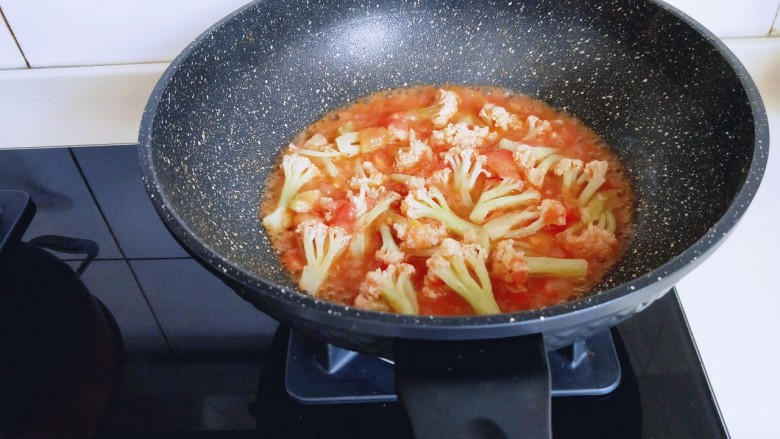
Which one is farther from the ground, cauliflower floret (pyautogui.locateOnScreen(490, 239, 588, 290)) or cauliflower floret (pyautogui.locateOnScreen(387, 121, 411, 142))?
cauliflower floret (pyautogui.locateOnScreen(387, 121, 411, 142))

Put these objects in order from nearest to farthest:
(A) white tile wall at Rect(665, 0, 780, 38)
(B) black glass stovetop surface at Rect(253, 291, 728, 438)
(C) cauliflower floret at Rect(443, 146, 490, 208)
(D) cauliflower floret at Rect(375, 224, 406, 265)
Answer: (B) black glass stovetop surface at Rect(253, 291, 728, 438) < (D) cauliflower floret at Rect(375, 224, 406, 265) < (C) cauliflower floret at Rect(443, 146, 490, 208) < (A) white tile wall at Rect(665, 0, 780, 38)

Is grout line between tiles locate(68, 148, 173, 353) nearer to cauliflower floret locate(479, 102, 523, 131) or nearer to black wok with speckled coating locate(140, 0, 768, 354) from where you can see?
black wok with speckled coating locate(140, 0, 768, 354)

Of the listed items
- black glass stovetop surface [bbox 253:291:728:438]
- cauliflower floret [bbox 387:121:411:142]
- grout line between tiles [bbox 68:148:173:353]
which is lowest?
black glass stovetop surface [bbox 253:291:728:438]

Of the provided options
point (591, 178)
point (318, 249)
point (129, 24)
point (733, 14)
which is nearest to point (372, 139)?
point (318, 249)

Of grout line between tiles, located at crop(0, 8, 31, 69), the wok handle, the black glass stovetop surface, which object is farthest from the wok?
grout line between tiles, located at crop(0, 8, 31, 69)

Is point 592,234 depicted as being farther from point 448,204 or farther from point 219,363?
point 219,363

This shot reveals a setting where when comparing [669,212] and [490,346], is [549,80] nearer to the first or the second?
[669,212]

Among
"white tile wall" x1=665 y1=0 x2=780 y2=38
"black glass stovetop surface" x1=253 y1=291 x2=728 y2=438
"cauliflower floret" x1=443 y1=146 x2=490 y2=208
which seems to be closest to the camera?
"black glass stovetop surface" x1=253 y1=291 x2=728 y2=438
